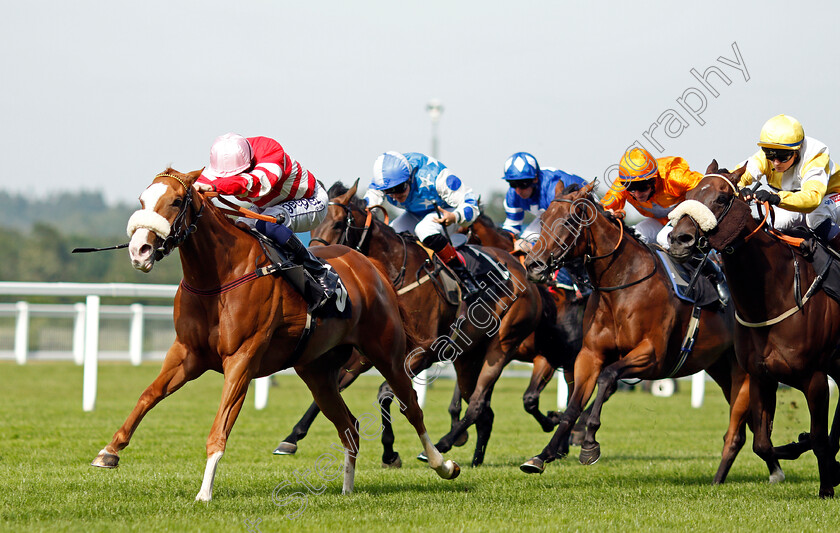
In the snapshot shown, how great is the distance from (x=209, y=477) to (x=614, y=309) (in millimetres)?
3195

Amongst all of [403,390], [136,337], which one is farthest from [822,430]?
[136,337]

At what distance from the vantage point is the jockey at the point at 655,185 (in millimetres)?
7477

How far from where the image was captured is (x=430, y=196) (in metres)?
8.59

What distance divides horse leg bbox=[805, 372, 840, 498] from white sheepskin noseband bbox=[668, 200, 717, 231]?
1.21 m

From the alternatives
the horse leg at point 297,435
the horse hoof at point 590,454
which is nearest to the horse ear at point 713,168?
the horse hoof at point 590,454

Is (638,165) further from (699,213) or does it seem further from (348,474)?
(348,474)

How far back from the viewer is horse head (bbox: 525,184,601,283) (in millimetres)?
6945

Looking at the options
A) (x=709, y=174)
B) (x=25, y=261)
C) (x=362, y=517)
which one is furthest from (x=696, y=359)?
(x=25, y=261)

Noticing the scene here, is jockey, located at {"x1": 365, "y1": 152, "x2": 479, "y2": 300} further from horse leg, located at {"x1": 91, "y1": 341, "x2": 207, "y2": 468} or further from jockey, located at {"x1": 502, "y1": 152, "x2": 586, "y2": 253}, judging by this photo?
horse leg, located at {"x1": 91, "y1": 341, "x2": 207, "y2": 468}

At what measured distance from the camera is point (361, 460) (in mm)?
8312

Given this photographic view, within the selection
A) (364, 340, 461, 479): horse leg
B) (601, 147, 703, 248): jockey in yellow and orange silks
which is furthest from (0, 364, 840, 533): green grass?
(601, 147, 703, 248): jockey in yellow and orange silks

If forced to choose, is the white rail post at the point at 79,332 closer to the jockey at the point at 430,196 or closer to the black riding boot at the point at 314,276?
the jockey at the point at 430,196

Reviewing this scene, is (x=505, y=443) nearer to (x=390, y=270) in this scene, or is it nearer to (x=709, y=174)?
(x=390, y=270)

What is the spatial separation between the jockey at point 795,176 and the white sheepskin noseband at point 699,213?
39 cm
